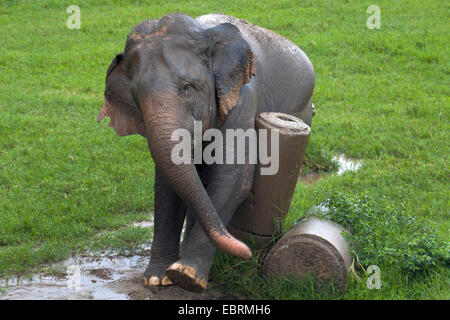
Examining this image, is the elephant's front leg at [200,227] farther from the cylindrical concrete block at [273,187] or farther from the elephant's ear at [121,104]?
the elephant's ear at [121,104]

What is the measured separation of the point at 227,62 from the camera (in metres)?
4.82

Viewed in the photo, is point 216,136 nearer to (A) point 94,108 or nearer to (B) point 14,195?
(B) point 14,195

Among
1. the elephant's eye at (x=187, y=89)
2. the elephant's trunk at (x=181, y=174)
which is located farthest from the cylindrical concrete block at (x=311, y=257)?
the elephant's eye at (x=187, y=89)

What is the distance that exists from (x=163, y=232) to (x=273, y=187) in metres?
1.00

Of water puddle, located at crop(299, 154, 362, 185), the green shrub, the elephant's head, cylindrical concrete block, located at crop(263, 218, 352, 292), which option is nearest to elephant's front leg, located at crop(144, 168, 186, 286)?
the elephant's head

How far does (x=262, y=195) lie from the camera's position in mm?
5301

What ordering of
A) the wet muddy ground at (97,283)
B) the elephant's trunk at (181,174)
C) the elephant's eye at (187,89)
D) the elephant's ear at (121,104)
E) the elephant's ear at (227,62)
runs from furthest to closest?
1. the wet muddy ground at (97,283)
2. the elephant's ear at (121,104)
3. the elephant's ear at (227,62)
4. the elephant's eye at (187,89)
5. the elephant's trunk at (181,174)

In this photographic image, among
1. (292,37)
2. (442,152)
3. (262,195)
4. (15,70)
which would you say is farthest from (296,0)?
(262,195)

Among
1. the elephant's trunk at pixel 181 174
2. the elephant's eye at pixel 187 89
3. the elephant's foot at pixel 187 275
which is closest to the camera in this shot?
the elephant's trunk at pixel 181 174

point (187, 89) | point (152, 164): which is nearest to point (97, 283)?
point (187, 89)

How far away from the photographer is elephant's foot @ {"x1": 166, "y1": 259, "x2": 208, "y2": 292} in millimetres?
4574

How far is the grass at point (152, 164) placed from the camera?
645 centimetres

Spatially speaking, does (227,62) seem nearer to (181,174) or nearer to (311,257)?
(181,174)

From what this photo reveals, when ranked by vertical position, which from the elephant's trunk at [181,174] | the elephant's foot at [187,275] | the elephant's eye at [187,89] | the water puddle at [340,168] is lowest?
the water puddle at [340,168]
